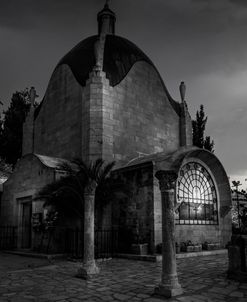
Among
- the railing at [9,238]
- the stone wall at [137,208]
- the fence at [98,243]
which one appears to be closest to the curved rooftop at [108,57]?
the stone wall at [137,208]

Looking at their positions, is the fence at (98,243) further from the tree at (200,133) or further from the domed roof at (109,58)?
the tree at (200,133)

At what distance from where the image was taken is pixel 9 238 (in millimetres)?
14641

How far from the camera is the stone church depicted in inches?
486

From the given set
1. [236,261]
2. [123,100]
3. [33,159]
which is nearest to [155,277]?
[236,261]

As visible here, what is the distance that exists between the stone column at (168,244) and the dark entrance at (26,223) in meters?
Result: 9.29

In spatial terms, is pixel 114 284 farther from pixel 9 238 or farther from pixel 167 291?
pixel 9 238

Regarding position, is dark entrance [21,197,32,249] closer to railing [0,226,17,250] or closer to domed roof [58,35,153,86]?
railing [0,226,17,250]

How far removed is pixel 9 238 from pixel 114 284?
381 inches

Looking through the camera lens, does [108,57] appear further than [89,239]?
Yes

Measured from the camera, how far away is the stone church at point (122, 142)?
1235cm

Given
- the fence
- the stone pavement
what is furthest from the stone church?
the stone pavement

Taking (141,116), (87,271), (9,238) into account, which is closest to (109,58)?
(141,116)

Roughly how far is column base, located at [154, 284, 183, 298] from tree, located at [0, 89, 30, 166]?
2134 centimetres

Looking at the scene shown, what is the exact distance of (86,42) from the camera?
17.4 meters
